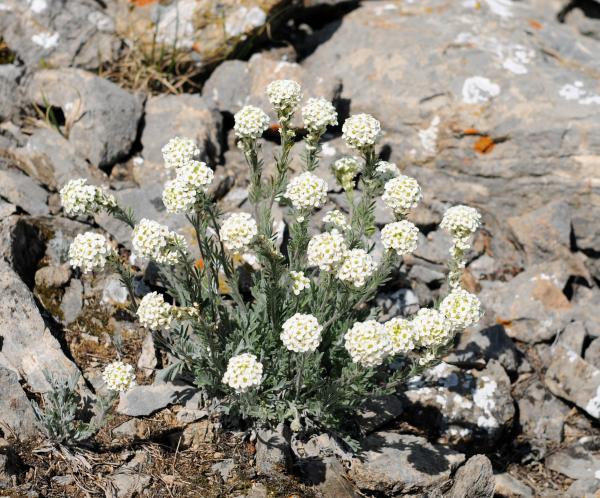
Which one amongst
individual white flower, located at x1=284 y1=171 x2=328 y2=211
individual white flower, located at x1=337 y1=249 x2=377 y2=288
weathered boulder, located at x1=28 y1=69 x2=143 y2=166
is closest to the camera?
individual white flower, located at x1=337 y1=249 x2=377 y2=288

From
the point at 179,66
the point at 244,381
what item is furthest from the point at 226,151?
the point at 244,381

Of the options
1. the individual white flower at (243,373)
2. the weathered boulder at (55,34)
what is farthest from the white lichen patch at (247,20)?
the individual white flower at (243,373)

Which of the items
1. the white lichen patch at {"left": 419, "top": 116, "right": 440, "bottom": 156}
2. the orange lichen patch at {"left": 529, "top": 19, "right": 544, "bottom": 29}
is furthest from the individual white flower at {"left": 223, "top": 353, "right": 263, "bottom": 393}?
the orange lichen patch at {"left": 529, "top": 19, "right": 544, "bottom": 29}

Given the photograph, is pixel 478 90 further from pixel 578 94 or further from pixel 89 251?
pixel 89 251

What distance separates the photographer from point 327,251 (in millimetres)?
4582

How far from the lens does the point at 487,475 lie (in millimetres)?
5555

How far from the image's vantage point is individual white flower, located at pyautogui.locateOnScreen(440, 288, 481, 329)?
4965 mm

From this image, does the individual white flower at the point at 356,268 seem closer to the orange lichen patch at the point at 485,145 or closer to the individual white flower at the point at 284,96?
the individual white flower at the point at 284,96

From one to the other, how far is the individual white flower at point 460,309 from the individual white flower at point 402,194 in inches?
31.1

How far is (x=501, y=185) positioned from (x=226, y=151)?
343cm

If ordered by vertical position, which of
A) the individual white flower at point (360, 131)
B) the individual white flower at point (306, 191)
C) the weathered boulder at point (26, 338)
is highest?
the individual white flower at point (360, 131)

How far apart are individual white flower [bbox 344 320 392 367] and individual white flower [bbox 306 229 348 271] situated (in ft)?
1.58

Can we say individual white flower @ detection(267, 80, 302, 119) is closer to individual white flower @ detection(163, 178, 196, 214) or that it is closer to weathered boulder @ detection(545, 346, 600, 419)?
individual white flower @ detection(163, 178, 196, 214)

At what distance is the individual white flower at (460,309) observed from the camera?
4.96m
